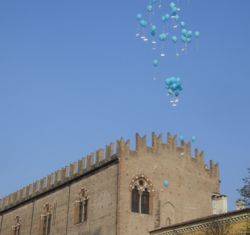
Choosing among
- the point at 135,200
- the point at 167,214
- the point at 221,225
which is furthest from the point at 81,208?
the point at 221,225

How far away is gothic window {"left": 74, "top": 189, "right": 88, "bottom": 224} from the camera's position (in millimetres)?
34750

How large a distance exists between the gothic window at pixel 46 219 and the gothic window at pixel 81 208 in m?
3.79

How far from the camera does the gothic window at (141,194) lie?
32469 mm

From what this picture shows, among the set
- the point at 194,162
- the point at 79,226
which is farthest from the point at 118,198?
the point at 194,162

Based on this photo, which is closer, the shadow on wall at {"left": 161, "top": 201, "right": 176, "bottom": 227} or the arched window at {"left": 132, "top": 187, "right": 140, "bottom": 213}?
the arched window at {"left": 132, "top": 187, "right": 140, "bottom": 213}

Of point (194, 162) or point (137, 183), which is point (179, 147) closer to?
point (194, 162)

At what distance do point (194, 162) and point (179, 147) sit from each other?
154 cm

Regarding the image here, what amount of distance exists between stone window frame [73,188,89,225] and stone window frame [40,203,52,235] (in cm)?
374

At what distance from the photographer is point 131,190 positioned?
32.4 m

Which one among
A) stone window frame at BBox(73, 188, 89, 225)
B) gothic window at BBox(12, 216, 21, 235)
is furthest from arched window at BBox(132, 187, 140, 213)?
gothic window at BBox(12, 216, 21, 235)

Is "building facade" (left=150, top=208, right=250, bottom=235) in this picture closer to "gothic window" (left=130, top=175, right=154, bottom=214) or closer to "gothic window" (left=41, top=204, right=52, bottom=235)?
"gothic window" (left=130, top=175, right=154, bottom=214)

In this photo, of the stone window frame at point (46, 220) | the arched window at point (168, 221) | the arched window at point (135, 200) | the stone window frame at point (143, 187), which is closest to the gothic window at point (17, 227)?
the stone window frame at point (46, 220)

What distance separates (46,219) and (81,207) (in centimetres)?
509

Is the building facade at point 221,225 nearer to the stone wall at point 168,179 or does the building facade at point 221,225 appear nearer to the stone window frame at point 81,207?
the stone wall at point 168,179
